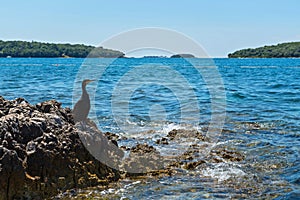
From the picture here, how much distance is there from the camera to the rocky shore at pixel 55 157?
7.33 metres

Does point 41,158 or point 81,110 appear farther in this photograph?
point 81,110

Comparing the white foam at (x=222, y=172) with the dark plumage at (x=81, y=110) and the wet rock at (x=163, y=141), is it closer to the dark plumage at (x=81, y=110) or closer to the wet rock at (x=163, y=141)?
the wet rock at (x=163, y=141)

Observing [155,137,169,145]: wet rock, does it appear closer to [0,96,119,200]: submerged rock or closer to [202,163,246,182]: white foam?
[202,163,246,182]: white foam

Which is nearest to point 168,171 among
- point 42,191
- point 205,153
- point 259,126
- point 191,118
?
point 205,153

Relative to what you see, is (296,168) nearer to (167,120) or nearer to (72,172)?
(72,172)

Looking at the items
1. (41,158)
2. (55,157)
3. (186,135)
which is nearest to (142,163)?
(55,157)

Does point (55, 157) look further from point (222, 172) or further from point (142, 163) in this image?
point (222, 172)

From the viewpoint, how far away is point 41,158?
7.66 metres

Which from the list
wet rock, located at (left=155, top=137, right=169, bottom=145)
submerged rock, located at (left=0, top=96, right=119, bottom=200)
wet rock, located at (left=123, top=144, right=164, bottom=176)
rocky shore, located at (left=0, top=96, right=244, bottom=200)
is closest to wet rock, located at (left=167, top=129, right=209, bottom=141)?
wet rock, located at (left=155, top=137, right=169, bottom=145)

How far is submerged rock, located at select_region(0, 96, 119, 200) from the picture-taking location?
7266mm

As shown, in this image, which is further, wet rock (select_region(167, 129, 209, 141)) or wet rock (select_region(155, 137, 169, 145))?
A: wet rock (select_region(167, 129, 209, 141))

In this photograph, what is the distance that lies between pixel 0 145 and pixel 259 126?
425 inches

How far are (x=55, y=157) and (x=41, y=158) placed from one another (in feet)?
0.99

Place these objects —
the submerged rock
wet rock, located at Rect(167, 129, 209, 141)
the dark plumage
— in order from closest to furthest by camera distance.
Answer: the submerged rock → the dark plumage → wet rock, located at Rect(167, 129, 209, 141)
